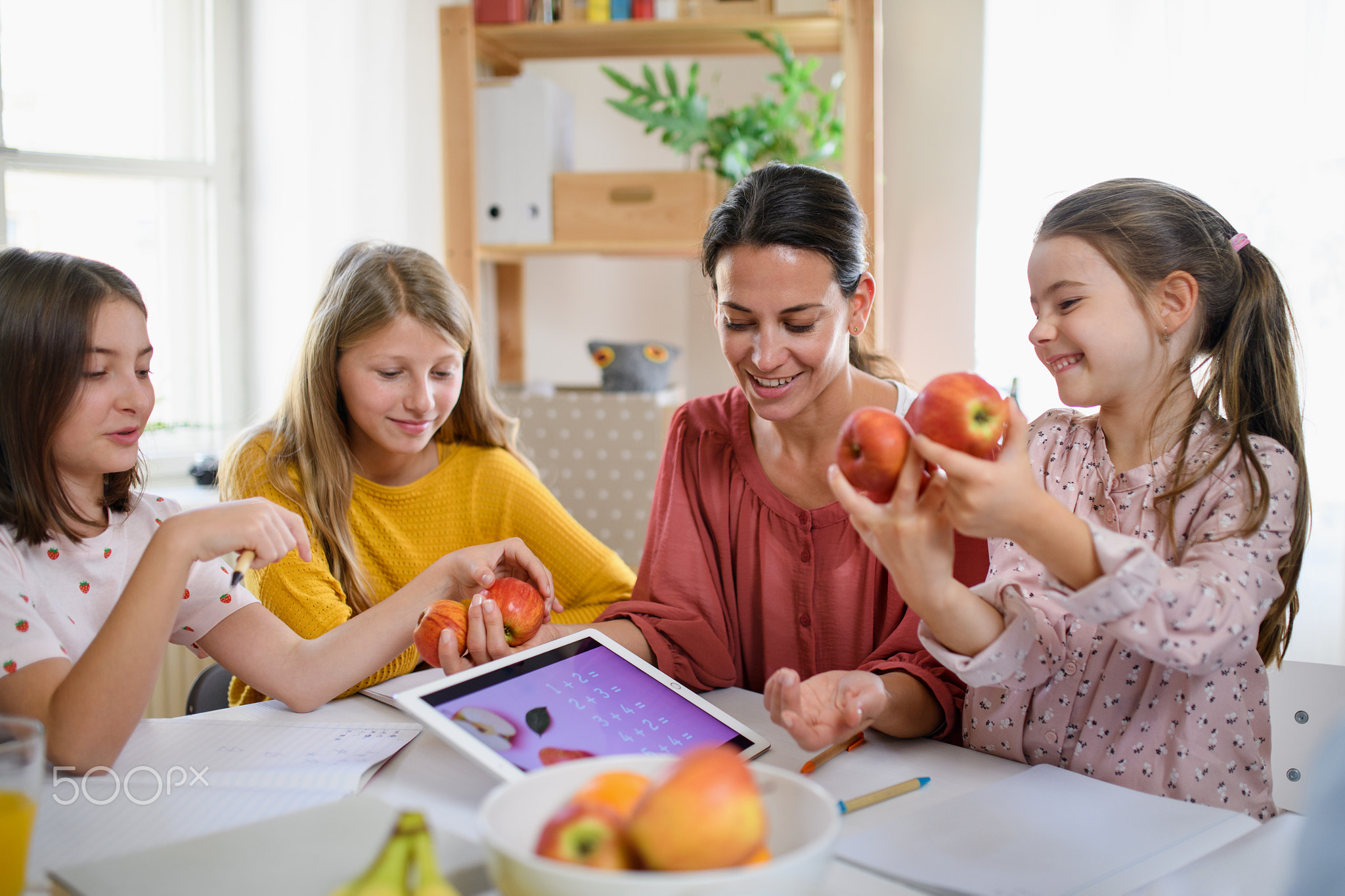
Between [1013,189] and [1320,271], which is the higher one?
[1013,189]

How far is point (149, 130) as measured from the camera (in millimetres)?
2627

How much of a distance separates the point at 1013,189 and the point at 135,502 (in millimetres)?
1794

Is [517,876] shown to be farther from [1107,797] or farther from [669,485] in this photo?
[669,485]

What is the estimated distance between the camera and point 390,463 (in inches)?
63.9

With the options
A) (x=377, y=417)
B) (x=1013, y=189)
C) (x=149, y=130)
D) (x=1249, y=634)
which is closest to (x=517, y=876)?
(x=1249, y=634)

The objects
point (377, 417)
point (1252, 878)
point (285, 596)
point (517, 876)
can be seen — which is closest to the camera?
point (517, 876)

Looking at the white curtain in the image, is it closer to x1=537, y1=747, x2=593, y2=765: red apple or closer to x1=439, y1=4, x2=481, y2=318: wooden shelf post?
x1=537, y1=747, x2=593, y2=765: red apple

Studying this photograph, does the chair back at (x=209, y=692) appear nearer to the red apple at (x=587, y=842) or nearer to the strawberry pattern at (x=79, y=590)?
the strawberry pattern at (x=79, y=590)

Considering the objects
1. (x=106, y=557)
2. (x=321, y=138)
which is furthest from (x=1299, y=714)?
(x=321, y=138)

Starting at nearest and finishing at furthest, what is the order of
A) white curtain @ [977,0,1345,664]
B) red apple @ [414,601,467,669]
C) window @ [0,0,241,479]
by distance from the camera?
red apple @ [414,601,467,669]
white curtain @ [977,0,1345,664]
window @ [0,0,241,479]

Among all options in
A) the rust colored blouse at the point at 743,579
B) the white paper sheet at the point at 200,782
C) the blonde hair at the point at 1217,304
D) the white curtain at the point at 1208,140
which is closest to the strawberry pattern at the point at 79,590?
the white paper sheet at the point at 200,782

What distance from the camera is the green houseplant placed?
2512 millimetres

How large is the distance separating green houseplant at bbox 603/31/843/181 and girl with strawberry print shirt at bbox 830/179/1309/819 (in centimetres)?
152

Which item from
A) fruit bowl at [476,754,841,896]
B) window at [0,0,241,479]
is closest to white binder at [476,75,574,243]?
window at [0,0,241,479]
